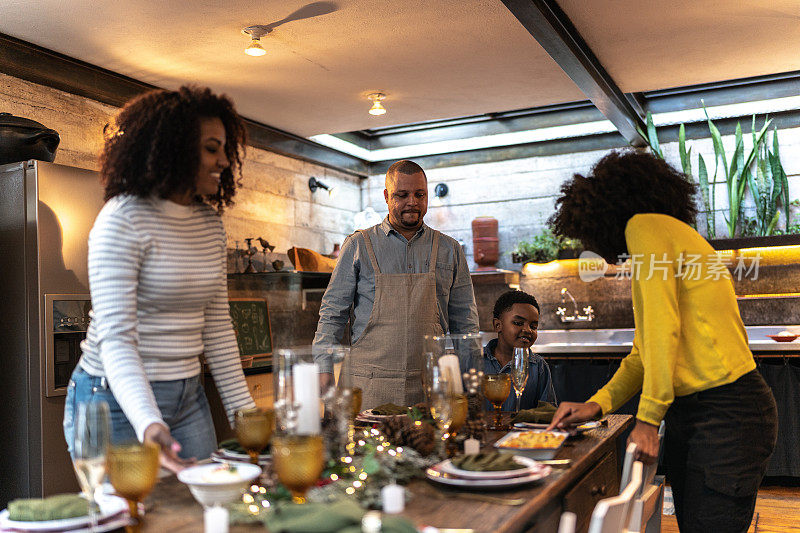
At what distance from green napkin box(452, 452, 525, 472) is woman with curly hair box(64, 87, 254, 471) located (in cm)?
64

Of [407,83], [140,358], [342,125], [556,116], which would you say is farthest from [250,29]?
[556,116]

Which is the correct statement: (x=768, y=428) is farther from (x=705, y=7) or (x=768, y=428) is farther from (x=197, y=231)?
(x=705, y=7)

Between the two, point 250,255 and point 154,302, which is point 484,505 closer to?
point 154,302

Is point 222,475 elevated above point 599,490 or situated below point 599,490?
above

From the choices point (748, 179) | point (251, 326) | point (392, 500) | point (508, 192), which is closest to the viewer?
point (392, 500)

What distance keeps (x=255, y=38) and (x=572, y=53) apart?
1.72 meters

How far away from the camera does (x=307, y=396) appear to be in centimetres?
141

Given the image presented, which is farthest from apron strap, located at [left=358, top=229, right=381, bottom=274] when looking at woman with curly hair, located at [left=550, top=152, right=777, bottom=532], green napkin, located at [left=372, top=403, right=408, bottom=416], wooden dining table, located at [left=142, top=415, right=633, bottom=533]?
wooden dining table, located at [left=142, top=415, right=633, bottom=533]

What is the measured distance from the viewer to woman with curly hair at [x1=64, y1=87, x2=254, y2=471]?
5.49 ft

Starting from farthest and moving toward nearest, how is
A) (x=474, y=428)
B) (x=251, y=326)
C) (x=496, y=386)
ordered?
1. (x=251, y=326)
2. (x=496, y=386)
3. (x=474, y=428)

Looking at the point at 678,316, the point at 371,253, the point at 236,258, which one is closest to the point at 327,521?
the point at 678,316

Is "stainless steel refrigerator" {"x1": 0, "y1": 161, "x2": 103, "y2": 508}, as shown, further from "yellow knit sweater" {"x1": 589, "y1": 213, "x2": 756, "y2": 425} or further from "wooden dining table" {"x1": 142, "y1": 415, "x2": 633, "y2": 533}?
"yellow knit sweater" {"x1": 589, "y1": 213, "x2": 756, "y2": 425}

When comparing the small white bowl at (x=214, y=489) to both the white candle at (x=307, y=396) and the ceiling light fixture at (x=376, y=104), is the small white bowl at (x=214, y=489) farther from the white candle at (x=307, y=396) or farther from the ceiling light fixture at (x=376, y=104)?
the ceiling light fixture at (x=376, y=104)

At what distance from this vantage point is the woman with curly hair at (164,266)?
65.8 inches
